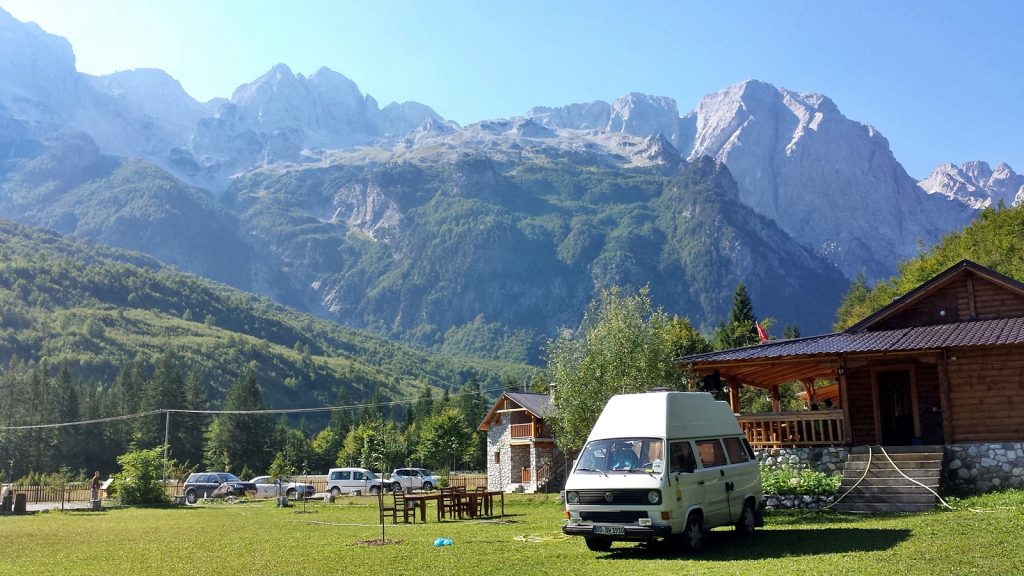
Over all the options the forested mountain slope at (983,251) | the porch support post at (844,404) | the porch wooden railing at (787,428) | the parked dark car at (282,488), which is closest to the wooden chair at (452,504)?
the porch wooden railing at (787,428)

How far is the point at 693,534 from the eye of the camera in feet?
42.5

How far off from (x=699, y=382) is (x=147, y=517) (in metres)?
21.0

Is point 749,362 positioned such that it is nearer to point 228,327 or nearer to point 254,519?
point 254,519

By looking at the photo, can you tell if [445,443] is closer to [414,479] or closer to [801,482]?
[414,479]

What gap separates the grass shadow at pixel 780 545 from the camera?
12133 mm

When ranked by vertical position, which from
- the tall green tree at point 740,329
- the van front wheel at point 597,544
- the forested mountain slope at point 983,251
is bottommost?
the van front wheel at point 597,544

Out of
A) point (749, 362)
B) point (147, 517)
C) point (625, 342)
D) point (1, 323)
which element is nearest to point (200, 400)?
point (1, 323)

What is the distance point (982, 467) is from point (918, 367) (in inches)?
188

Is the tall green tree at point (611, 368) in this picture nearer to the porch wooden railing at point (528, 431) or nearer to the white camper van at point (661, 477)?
the white camper van at point (661, 477)

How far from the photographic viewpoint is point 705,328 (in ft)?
642

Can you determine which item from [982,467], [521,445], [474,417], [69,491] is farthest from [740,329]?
[69,491]

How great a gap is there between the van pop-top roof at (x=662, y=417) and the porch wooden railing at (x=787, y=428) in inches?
277

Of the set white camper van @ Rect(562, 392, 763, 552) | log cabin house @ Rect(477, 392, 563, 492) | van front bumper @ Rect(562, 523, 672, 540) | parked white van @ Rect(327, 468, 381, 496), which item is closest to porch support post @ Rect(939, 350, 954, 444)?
white camper van @ Rect(562, 392, 763, 552)

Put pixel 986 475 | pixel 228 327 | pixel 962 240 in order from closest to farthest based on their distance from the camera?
1. pixel 986 475
2. pixel 962 240
3. pixel 228 327
